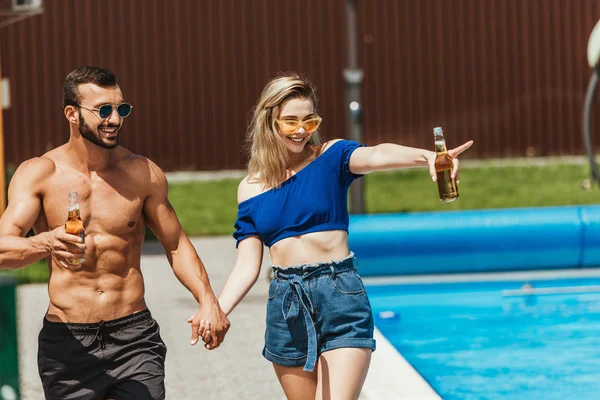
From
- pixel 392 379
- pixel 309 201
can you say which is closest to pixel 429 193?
pixel 392 379

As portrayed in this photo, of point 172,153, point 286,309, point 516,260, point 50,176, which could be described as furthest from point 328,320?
point 172,153

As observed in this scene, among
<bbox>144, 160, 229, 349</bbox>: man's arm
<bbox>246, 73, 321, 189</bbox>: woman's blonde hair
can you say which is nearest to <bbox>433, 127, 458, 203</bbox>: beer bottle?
<bbox>246, 73, 321, 189</bbox>: woman's blonde hair

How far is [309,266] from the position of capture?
4512mm

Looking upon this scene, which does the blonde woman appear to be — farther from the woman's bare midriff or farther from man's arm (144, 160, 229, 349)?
man's arm (144, 160, 229, 349)

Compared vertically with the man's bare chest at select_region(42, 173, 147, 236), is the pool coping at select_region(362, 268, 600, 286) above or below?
below

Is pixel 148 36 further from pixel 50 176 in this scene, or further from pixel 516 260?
pixel 50 176

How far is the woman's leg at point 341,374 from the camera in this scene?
441cm

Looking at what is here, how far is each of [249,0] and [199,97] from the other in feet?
6.79

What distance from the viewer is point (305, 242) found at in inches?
180

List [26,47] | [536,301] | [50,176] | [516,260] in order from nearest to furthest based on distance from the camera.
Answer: [50,176] < [536,301] < [516,260] < [26,47]

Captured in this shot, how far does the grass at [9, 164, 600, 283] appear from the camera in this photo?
15828mm

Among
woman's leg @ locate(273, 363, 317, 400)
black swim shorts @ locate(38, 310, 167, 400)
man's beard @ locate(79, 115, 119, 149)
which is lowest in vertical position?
woman's leg @ locate(273, 363, 317, 400)

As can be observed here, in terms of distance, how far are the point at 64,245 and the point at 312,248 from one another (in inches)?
43.4

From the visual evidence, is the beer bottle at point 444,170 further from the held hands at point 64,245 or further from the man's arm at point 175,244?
the held hands at point 64,245
